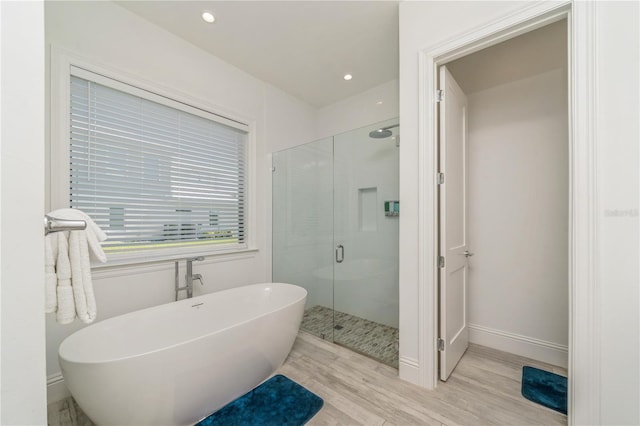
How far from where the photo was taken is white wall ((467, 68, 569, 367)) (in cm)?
207

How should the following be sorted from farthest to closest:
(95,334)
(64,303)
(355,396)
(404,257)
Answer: (404,257) → (355,396) → (95,334) → (64,303)

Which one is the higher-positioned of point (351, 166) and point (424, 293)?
point (351, 166)

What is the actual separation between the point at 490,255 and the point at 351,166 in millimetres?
1595

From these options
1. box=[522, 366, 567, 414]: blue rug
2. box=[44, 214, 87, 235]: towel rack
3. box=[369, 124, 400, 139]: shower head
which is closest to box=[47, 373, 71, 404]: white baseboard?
box=[44, 214, 87, 235]: towel rack

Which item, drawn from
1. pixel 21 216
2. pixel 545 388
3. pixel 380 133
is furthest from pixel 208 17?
pixel 545 388

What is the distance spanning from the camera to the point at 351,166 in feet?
8.48

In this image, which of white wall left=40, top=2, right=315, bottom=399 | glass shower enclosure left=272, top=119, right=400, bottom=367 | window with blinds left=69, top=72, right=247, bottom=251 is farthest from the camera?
glass shower enclosure left=272, top=119, right=400, bottom=367

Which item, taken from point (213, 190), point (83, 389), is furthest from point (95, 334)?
point (213, 190)

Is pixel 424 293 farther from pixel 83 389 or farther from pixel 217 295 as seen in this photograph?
pixel 83 389

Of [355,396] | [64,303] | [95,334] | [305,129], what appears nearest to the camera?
[64,303]

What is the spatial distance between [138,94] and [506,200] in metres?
3.34

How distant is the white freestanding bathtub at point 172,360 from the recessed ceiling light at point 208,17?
91.0 inches

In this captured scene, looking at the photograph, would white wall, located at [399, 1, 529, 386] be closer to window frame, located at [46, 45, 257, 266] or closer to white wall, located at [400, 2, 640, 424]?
A: white wall, located at [400, 2, 640, 424]

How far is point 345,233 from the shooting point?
2.62 meters
